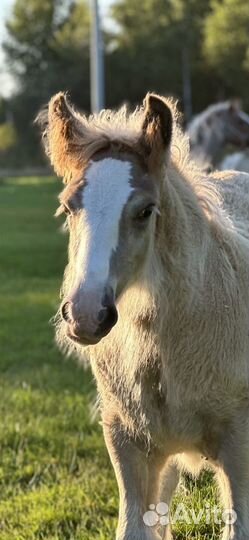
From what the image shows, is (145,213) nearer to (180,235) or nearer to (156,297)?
(180,235)

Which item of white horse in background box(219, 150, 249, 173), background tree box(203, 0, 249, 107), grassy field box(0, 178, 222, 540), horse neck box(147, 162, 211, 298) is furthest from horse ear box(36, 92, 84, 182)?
background tree box(203, 0, 249, 107)

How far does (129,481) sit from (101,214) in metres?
1.28

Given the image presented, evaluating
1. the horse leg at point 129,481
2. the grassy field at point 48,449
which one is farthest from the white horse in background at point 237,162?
the horse leg at point 129,481

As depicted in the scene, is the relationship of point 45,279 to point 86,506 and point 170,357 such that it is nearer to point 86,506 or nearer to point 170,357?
point 86,506

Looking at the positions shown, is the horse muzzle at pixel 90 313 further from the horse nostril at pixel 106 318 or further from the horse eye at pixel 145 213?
the horse eye at pixel 145 213

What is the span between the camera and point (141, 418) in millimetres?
3371

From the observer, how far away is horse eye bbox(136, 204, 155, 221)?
9.47ft

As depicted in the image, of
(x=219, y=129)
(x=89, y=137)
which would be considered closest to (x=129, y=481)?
(x=89, y=137)

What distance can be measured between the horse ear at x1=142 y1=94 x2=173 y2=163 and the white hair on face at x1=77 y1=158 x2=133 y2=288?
127 millimetres

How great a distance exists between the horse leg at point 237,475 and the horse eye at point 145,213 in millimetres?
953

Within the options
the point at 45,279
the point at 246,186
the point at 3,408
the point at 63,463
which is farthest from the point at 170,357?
the point at 45,279

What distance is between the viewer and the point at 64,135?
10.3ft

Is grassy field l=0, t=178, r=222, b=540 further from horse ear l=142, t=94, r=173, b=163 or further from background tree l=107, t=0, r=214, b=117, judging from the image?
background tree l=107, t=0, r=214, b=117

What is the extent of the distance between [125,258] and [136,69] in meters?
48.3
